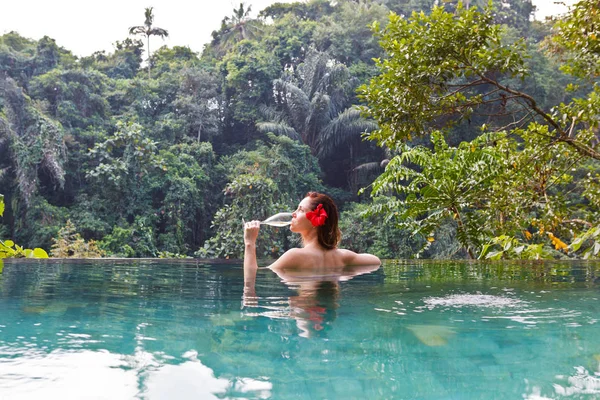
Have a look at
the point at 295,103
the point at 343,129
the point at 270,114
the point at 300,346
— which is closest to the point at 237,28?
the point at 270,114

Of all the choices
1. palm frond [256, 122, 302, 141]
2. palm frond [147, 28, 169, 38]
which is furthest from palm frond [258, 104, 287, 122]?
palm frond [147, 28, 169, 38]

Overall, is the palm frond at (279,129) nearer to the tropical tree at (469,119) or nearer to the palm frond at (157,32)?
the palm frond at (157,32)

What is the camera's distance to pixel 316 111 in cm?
2064

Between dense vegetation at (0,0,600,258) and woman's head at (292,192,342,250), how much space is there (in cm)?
147

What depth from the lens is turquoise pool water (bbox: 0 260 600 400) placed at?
3.46 feet

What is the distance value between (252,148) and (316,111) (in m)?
2.94

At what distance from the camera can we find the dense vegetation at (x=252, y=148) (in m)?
6.74

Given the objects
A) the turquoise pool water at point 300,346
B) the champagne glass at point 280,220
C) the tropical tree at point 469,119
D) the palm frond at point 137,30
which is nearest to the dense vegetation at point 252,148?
the tropical tree at point 469,119

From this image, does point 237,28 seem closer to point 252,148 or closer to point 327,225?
point 252,148

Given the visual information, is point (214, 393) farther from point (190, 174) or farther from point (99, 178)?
point (190, 174)

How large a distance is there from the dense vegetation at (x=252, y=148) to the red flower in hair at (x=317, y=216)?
161 centimetres

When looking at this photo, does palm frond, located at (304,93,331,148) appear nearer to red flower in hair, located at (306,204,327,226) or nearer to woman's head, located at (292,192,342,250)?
woman's head, located at (292,192,342,250)

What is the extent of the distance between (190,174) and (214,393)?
1782cm

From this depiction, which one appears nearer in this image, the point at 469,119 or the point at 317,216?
the point at 317,216
